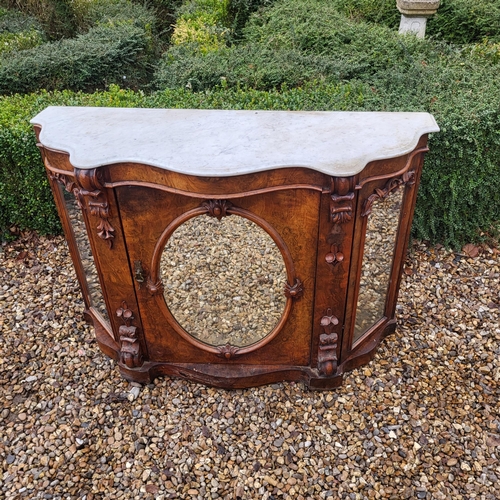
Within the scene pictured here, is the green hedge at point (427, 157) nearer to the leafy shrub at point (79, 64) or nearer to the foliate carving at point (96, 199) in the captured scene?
the leafy shrub at point (79, 64)

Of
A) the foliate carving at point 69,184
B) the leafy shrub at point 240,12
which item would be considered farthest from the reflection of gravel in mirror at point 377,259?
the leafy shrub at point 240,12

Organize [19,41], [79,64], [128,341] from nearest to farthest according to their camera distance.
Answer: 1. [128,341]
2. [79,64]
3. [19,41]

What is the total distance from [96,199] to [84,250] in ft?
2.30

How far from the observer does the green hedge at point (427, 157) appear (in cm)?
364

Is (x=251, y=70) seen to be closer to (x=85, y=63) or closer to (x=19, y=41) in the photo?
(x=85, y=63)

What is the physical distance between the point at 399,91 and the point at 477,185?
103 cm

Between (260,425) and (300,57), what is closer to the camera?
(260,425)

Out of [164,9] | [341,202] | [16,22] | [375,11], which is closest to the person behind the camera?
[341,202]

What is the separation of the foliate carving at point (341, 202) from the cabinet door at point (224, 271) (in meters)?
0.08

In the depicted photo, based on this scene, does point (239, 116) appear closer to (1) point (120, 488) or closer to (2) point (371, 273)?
(2) point (371, 273)

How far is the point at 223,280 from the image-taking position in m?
2.80

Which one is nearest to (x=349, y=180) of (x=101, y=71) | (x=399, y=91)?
(x=399, y=91)

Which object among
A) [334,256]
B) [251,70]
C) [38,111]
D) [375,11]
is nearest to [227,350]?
[334,256]

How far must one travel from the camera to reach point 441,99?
12.8 ft
